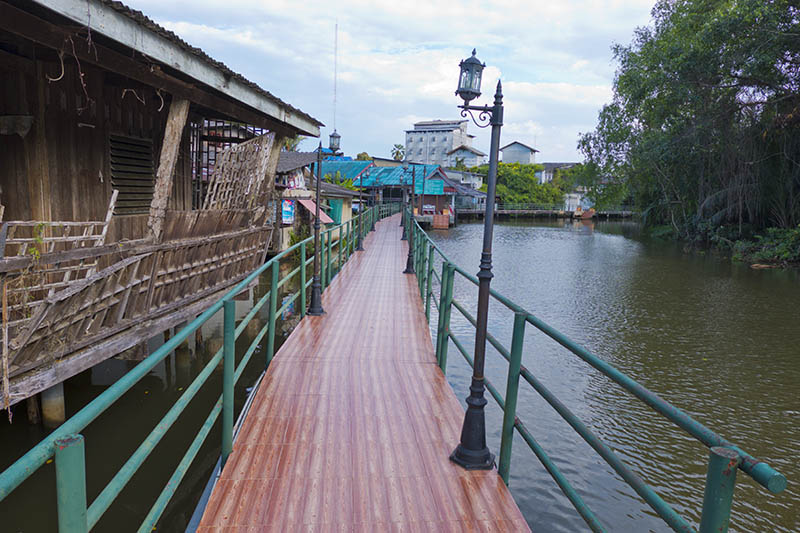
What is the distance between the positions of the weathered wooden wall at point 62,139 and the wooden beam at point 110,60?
818 millimetres

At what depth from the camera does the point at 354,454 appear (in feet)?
12.2

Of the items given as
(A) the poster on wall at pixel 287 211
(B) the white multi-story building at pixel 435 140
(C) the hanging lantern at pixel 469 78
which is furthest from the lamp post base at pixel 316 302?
(B) the white multi-story building at pixel 435 140

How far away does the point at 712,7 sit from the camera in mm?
26078

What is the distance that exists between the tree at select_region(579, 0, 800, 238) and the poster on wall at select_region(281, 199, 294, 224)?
18.6m

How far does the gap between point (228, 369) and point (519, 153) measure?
343ft

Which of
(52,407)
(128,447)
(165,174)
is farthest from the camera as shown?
(128,447)

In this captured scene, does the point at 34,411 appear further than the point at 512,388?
Yes

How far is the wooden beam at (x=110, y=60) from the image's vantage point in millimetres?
4578

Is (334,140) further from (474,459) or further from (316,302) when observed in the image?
(474,459)

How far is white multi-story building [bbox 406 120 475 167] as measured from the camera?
100438mm

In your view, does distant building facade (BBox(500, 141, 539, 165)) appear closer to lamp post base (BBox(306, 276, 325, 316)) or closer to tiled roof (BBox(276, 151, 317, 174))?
tiled roof (BBox(276, 151, 317, 174))

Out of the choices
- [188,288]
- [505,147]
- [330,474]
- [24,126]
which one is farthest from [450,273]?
[505,147]

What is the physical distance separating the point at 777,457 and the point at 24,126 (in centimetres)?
1048

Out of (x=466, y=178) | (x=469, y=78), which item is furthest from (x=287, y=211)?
(x=466, y=178)
